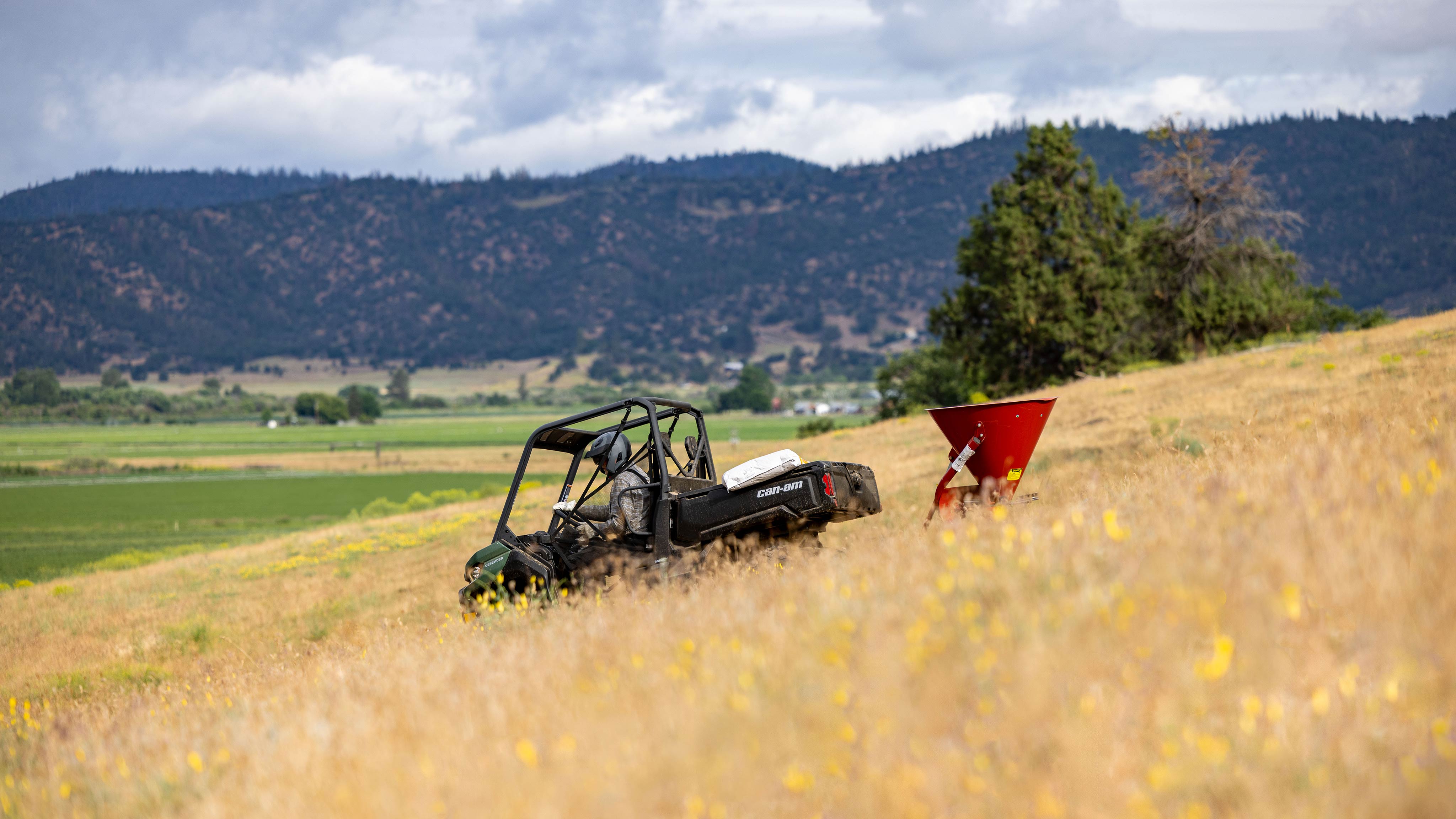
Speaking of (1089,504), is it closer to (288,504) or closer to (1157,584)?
(1157,584)

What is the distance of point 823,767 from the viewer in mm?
3506

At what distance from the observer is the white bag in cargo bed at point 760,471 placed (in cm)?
811

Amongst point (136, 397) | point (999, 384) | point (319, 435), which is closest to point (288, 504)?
point (999, 384)

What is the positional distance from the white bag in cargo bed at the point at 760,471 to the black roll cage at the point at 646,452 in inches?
25.1

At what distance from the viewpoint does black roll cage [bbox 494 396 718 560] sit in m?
8.48

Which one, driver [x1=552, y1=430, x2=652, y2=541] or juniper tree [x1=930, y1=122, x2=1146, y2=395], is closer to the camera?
driver [x1=552, y1=430, x2=652, y2=541]

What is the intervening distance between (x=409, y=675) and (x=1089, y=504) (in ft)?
15.1

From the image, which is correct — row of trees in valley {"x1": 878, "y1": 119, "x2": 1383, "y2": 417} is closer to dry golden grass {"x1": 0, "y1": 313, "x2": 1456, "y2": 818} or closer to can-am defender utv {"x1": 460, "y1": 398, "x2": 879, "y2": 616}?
can-am defender utv {"x1": 460, "y1": 398, "x2": 879, "y2": 616}

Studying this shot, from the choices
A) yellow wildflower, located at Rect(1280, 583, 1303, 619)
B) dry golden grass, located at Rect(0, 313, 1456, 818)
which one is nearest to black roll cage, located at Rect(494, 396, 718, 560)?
dry golden grass, located at Rect(0, 313, 1456, 818)

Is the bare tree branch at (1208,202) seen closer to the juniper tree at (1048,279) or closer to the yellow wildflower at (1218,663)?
the juniper tree at (1048,279)

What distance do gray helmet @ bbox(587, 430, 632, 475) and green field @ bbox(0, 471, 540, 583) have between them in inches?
1114

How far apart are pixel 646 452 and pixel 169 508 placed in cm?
5320

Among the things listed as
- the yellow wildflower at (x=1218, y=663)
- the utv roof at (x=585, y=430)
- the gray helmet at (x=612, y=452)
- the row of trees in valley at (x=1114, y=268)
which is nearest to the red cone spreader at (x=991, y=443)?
the utv roof at (x=585, y=430)

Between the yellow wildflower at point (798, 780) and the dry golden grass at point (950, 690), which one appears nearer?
the dry golden grass at point (950, 690)
